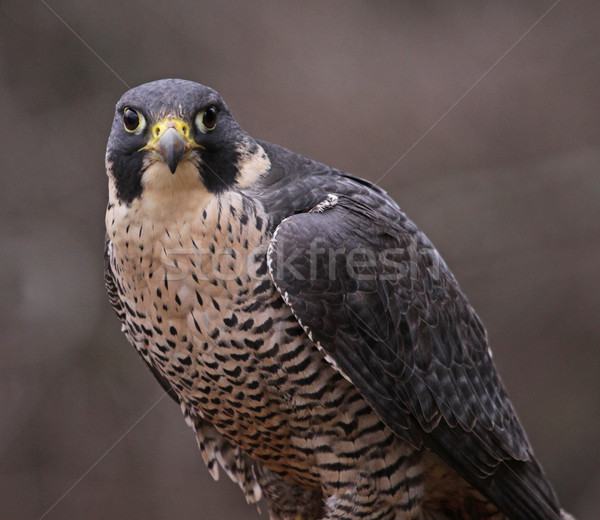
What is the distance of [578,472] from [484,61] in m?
3.23

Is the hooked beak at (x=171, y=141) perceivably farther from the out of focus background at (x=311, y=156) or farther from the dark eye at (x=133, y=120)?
the out of focus background at (x=311, y=156)

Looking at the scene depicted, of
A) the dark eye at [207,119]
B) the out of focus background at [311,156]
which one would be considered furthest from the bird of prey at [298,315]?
the out of focus background at [311,156]

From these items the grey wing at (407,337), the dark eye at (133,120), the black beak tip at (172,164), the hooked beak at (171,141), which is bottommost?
the grey wing at (407,337)

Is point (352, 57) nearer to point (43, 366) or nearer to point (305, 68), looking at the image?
point (305, 68)

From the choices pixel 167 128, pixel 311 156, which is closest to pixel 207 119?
pixel 167 128

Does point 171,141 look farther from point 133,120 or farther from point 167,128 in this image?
point 133,120

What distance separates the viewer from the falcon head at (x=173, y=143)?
256 centimetres

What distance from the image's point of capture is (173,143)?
248 cm

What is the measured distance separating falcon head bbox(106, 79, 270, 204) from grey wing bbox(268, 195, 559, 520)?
301 millimetres

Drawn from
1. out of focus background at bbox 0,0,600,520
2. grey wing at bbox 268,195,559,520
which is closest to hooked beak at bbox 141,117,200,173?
grey wing at bbox 268,195,559,520

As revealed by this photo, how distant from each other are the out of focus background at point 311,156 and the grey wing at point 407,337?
2.68 m

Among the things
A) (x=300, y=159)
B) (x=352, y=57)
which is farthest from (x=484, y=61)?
(x=300, y=159)

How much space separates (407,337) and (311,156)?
10.9ft

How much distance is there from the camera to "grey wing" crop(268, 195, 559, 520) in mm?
2596
